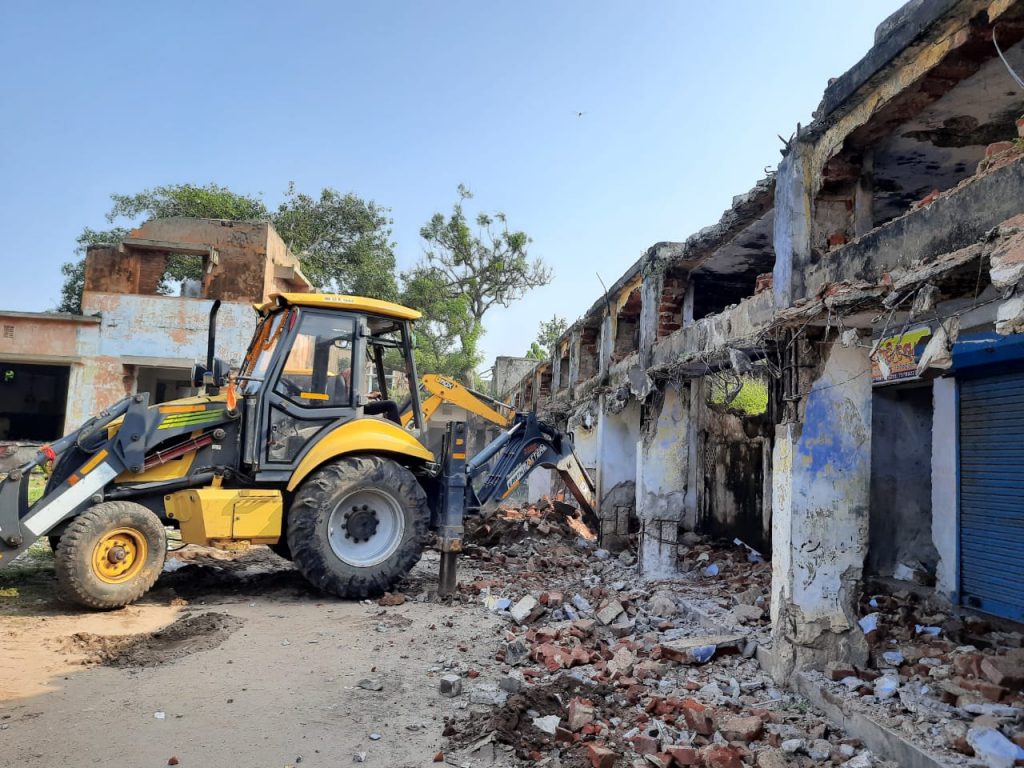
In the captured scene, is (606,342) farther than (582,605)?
Yes

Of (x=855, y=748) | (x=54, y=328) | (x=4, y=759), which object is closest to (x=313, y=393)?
(x=4, y=759)

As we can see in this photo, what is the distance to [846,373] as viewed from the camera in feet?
18.0

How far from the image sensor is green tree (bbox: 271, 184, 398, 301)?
27.0 m

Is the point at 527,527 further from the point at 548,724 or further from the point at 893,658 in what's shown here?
the point at 548,724

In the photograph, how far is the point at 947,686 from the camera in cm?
462

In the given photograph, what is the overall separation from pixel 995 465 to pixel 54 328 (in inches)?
766

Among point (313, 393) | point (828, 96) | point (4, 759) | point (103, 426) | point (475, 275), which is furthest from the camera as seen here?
point (475, 275)

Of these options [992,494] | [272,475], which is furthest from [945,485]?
[272,475]

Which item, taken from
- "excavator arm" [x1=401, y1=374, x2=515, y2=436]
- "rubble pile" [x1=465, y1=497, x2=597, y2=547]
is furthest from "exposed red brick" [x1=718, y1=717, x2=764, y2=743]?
"rubble pile" [x1=465, y1=497, x2=597, y2=547]

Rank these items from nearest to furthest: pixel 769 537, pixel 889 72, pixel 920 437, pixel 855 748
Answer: pixel 855 748 < pixel 889 72 < pixel 920 437 < pixel 769 537

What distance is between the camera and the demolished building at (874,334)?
420 centimetres

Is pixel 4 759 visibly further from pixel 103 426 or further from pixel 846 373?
pixel 846 373

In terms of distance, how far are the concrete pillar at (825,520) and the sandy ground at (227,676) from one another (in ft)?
8.13

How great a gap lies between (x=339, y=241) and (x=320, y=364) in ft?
69.7
